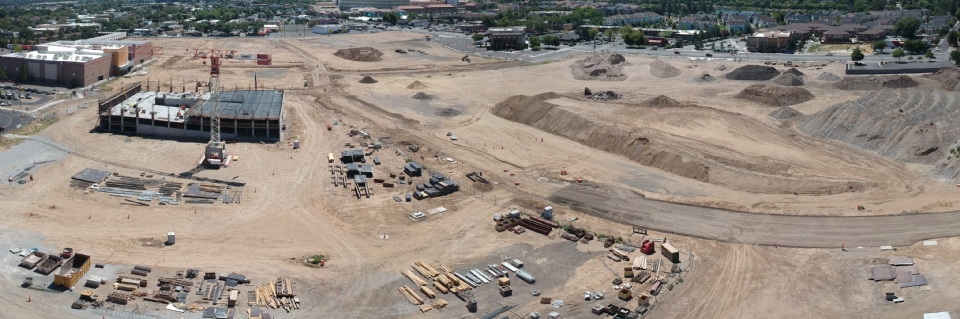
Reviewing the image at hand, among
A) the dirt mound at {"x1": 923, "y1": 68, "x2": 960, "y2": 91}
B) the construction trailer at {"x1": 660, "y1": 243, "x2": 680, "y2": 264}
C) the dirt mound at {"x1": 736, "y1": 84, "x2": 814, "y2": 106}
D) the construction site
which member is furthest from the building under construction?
the dirt mound at {"x1": 923, "y1": 68, "x2": 960, "y2": 91}

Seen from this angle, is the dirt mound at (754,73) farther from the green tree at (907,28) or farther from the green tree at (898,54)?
the green tree at (907,28)

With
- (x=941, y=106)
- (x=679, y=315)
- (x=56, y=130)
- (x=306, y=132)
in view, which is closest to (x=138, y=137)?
(x=56, y=130)

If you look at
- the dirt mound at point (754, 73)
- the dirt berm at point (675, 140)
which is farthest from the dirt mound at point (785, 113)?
the dirt mound at point (754, 73)

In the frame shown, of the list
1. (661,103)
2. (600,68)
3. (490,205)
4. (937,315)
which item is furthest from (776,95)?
(937,315)

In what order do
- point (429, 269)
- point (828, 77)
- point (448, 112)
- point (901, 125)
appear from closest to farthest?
point (429, 269) → point (901, 125) → point (448, 112) → point (828, 77)

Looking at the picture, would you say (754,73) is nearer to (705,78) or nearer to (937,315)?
(705,78)

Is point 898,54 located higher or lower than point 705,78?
higher
